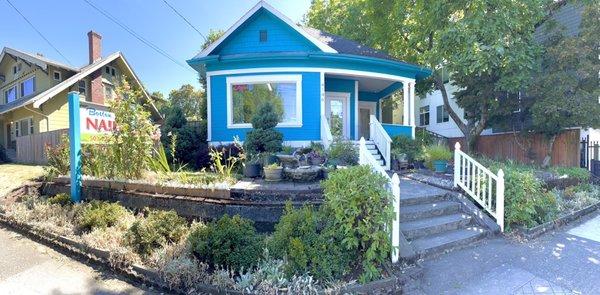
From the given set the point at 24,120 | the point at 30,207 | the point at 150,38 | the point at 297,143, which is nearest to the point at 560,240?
the point at 297,143

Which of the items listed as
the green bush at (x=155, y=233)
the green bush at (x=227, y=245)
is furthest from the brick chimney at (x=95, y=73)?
the green bush at (x=227, y=245)

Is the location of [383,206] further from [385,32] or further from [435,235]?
[385,32]

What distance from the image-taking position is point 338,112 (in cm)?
1203

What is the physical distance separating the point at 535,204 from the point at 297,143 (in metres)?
6.09

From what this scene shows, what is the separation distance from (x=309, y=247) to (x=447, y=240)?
247cm

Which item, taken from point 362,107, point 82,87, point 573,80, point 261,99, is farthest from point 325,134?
point 82,87

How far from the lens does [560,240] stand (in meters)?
5.11

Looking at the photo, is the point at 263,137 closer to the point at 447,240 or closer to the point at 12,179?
the point at 447,240

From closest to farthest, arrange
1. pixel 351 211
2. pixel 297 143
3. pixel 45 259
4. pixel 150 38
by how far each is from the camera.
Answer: pixel 351 211 → pixel 45 259 → pixel 297 143 → pixel 150 38

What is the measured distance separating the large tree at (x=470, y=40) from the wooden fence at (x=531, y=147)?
5.07 feet

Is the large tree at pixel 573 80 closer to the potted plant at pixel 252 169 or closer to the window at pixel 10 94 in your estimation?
the potted plant at pixel 252 169

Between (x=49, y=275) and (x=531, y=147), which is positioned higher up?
(x=531, y=147)

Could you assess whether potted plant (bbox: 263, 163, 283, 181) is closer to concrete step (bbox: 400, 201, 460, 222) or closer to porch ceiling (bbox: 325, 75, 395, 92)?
concrete step (bbox: 400, 201, 460, 222)

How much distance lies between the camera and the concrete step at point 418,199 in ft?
17.9
